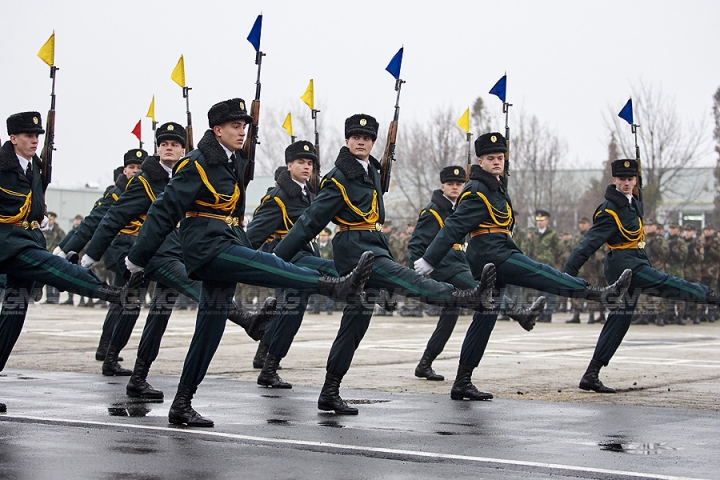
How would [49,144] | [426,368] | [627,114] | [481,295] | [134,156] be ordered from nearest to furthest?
[481,295] → [49,144] → [426,368] → [627,114] → [134,156]

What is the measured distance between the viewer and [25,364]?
1191 cm

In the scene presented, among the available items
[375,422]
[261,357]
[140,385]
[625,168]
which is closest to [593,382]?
[625,168]

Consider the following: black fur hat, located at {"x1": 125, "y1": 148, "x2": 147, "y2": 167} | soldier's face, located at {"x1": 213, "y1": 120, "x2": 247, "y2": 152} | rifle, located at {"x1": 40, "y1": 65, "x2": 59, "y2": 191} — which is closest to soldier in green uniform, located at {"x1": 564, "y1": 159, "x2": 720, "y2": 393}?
soldier's face, located at {"x1": 213, "y1": 120, "x2": 247, "y2": 152}

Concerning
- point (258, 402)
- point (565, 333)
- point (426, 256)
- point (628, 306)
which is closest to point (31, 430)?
point (258, 402)

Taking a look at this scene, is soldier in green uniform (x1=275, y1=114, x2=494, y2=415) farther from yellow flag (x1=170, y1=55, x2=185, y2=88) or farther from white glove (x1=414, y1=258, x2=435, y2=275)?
yellow flag (x1=170, y1=55, x2=185, y2=88)

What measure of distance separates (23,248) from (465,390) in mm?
3724

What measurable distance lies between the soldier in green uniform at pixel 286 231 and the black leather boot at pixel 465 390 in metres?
1.64

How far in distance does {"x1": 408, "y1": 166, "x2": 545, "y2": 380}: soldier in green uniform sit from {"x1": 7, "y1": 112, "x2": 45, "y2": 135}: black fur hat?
3.98 meters

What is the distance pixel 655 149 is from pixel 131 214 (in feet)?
114

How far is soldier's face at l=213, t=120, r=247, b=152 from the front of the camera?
763cm

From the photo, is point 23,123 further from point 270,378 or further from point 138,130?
point 138,130

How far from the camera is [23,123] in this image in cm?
845

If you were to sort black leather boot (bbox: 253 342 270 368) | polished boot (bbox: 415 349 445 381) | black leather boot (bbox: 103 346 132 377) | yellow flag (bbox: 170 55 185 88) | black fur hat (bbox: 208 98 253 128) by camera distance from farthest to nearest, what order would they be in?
black leather boot (bbox: 253 342 270 368) < yellow flag (bbox: 170 55 185 88) < polished boot (bbox: 415 349 445 381) < black leather boot (bbox: 103 346 132 377) < black fur hat (bbox: 208 98 253 128)

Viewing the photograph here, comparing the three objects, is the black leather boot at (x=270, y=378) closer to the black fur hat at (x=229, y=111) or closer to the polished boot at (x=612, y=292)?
the polished boot at (x=612, y=292)
